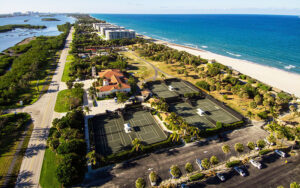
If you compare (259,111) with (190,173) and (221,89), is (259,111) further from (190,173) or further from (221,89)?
(190,173)

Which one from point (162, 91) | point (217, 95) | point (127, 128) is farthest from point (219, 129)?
point (162, 91)

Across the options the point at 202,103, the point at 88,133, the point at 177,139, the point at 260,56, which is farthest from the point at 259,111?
the point at 260,56

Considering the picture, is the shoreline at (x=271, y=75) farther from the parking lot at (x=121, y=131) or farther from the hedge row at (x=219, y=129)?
the parking lot at (x=121, y=131)

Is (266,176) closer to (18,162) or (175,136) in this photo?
(175,136)

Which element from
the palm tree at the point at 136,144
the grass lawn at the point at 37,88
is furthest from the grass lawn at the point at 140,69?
the palm tree at the point at 136,144

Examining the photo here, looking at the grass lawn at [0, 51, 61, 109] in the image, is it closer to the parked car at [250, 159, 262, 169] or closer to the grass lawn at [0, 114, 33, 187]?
the grass lawn at [0, 114, 33, 187]

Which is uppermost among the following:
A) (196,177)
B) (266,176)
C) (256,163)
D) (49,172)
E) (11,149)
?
(256,163)
